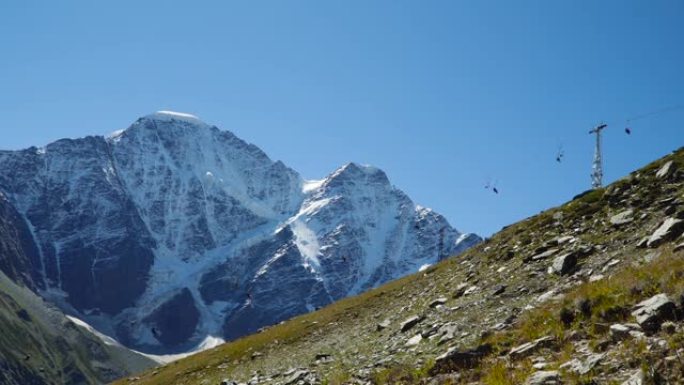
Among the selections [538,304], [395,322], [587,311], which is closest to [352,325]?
[395,322]

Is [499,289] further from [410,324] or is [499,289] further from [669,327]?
[669,327]

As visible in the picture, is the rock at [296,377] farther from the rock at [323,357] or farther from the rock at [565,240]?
the rock at [565,240]

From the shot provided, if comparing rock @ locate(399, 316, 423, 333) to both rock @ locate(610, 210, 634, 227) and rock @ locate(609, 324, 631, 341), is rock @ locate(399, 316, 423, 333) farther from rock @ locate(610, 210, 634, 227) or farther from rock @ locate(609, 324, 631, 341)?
rock @ locate(609, 324, 631, 341)

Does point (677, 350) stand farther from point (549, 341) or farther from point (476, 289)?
point (476, 289)

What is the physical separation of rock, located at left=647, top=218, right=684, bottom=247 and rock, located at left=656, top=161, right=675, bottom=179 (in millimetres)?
10350

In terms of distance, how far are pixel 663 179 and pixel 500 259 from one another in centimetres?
936

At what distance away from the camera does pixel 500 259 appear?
3569 cm

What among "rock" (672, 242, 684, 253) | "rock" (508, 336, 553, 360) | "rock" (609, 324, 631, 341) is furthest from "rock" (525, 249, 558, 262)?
"rock" (609, 324, 631, 341)

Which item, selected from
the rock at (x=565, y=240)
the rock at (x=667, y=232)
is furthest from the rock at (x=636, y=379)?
the rock at (x=565, y=240)

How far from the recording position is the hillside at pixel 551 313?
43.9 feet

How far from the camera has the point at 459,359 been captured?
55.8 feet

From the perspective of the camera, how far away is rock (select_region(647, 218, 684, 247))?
74.0ft

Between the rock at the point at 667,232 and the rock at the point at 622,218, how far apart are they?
5.64m

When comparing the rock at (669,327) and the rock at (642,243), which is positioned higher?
the rock at (642,243)
